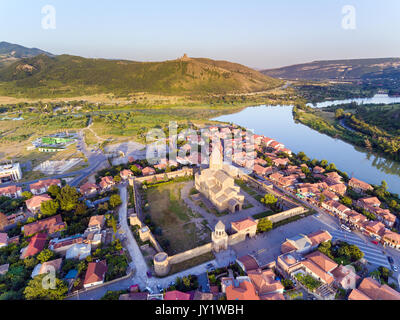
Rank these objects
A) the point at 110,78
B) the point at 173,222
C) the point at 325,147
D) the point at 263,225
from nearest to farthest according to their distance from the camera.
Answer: the point at 263,225 → the point at 173,222 → the point at 325,147 → the point at 110,78

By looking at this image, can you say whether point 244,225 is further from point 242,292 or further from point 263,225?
point 242,292

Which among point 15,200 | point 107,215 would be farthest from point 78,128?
point 107,215

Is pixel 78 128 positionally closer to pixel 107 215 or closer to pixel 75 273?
pixel 107 215

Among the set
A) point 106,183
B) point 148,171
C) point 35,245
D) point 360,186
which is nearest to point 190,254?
point 35,245

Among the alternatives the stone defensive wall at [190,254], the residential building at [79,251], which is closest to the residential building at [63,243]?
the residential building at [79,251]

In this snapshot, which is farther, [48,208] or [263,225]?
[48,208]

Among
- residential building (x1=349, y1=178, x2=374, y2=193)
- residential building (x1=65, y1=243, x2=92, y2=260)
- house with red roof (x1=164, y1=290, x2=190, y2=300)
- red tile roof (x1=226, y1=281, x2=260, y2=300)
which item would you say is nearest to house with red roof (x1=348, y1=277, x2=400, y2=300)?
red tile roof (x1=226, y1=281, x2=260, y2=300)
